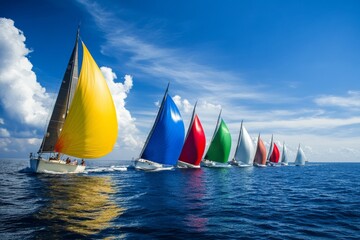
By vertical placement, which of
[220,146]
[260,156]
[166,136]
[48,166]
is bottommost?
[48,166]

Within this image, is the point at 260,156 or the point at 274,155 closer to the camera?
the point at 260,156

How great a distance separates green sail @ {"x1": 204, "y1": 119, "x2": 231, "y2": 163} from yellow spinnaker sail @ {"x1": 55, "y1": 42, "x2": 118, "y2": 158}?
38.7 metres

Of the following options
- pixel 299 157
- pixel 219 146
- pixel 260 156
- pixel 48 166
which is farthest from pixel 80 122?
pixel 299 157

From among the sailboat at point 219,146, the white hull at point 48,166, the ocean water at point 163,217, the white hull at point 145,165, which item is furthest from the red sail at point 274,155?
the white hull at point 48,166

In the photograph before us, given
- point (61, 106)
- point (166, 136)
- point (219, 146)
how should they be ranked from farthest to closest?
point (219, 146) < point (166, 136) < point (61, 106)

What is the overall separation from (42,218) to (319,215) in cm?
1553

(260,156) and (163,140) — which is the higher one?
(163,140)

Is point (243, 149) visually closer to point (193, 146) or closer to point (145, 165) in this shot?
point (193, 146)

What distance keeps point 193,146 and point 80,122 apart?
31868 millimetres

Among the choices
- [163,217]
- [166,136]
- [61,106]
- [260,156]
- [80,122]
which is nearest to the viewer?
[163,217]

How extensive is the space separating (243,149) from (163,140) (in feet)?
133

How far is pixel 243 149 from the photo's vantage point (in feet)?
256

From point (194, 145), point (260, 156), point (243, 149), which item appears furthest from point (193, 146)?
point (260, 156)

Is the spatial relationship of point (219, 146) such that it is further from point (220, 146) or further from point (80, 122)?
point (80, 122)
